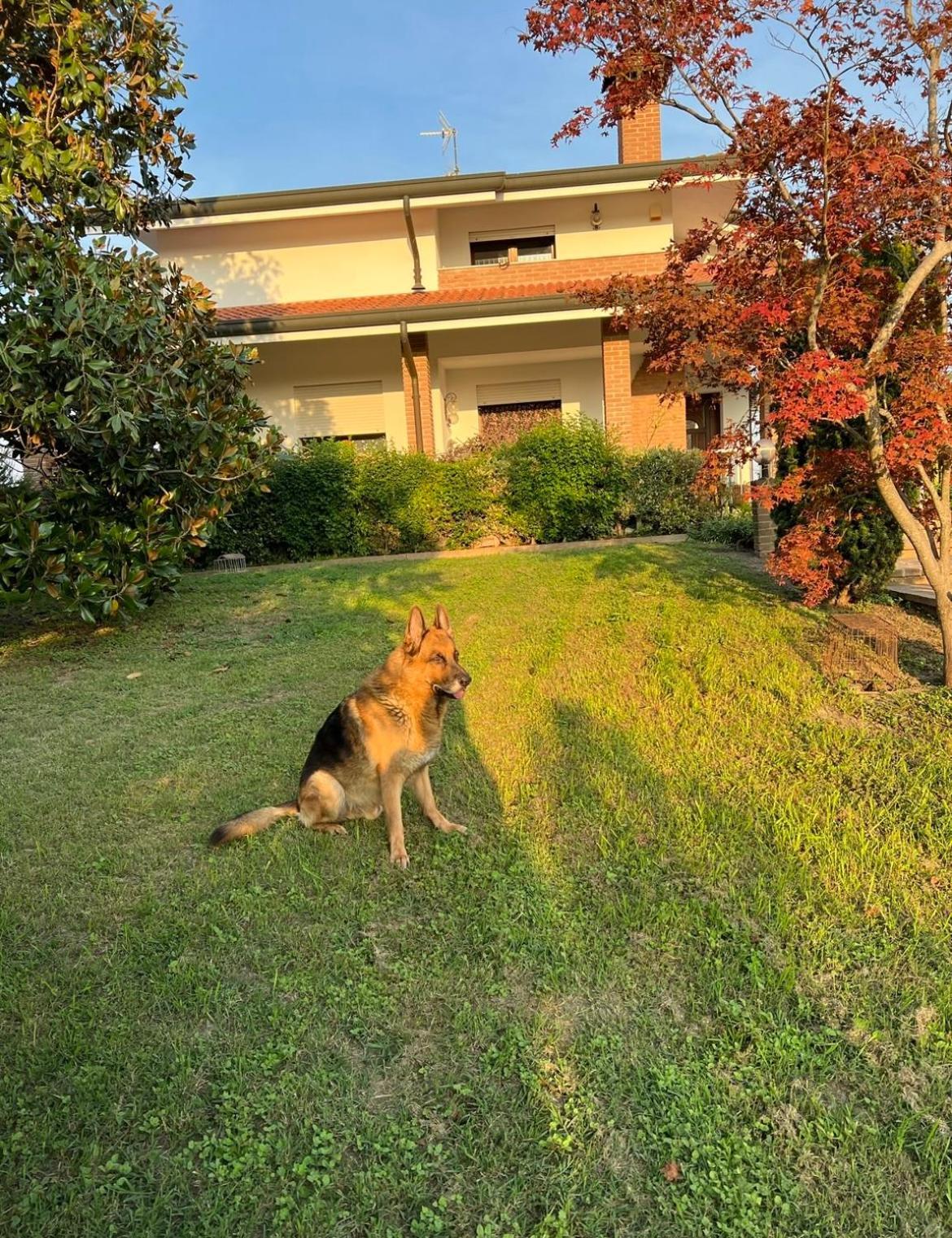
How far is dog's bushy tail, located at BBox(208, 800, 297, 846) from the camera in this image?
3303 millimetres

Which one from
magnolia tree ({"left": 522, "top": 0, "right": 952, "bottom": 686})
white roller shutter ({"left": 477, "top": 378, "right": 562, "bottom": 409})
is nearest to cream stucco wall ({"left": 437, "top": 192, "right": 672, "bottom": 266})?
white roller shutter ({"left": 477, "top": 378, "right": 562, "bottom": 409})

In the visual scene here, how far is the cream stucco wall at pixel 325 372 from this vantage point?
15828 millimetres

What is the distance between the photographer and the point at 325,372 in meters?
16.2

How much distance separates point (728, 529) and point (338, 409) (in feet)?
31.8

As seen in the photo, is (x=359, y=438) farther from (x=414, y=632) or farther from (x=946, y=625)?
(x=414, y=632)

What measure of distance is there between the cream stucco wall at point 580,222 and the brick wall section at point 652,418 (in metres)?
2.85


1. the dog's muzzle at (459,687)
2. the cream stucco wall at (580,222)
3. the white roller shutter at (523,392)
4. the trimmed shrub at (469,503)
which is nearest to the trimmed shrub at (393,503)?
the trimmed shrub at (469,503)

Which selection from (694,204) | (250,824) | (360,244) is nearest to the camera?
(250,824)

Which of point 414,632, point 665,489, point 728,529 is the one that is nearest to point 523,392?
point 665,489

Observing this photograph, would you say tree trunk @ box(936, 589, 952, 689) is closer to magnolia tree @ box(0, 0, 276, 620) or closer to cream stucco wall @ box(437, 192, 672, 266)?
magnolia tree @ box(0, 0, 276, 620)

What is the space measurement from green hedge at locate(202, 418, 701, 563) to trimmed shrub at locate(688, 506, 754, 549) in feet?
1.19

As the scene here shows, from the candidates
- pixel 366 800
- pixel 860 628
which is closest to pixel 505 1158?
pixel 366 800

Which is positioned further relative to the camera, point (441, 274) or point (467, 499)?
point (441, 274)

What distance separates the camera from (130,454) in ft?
22.1
